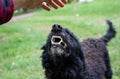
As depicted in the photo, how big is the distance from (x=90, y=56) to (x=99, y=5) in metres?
18.5

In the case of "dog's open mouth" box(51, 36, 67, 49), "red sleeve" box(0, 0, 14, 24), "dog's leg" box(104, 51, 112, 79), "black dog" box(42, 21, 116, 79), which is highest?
"red sleeve" box(0, 0, 14, 24)

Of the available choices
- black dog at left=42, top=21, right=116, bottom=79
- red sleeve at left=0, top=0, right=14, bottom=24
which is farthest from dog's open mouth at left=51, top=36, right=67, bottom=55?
red sleeve at left=0, top=0, right=14, bottom=24

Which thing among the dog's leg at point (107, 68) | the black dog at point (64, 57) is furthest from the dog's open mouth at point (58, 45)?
the dog's leg at point (107, 68)

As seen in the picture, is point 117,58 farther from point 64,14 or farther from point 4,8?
point 64,14

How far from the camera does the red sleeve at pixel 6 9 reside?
1.78 metres

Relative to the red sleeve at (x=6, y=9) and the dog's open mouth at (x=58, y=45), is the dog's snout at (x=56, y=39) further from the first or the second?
the red sleeve at (x=6, y=9)

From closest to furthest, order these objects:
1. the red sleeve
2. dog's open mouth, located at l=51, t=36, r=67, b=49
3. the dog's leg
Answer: the red sleeve, dog's open mouth, located at l=51, t=36, r=67, b=49, the dog's leg

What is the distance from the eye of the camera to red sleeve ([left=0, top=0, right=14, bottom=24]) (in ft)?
5.85

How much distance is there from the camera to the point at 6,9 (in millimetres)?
1814

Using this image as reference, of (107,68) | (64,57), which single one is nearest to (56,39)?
(64,57)

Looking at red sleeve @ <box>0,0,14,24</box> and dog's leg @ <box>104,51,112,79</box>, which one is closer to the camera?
red sleeve @ <box>0,0,14,24</box>

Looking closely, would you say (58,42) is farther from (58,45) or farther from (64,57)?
(64,57)

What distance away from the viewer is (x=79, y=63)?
4.24 m

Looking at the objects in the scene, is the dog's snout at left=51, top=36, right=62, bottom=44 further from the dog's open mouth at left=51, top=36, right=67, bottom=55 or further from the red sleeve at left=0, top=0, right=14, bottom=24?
the red sleeve at left=0, top=0, right=14, bottom=24
